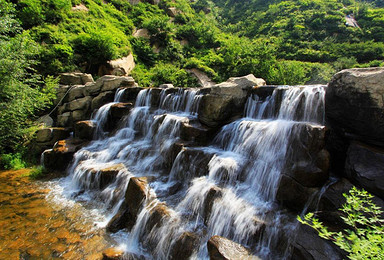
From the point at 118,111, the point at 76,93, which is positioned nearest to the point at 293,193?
the point at 118,111

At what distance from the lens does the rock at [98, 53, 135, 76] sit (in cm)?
1953

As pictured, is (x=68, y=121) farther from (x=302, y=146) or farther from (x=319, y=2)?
(x=319, y=2)

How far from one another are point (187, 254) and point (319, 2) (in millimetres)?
60812

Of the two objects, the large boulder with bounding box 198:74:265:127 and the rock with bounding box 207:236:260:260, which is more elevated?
the large boulder with bounding box 198:74:265:127

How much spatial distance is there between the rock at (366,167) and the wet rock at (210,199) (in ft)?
10.6

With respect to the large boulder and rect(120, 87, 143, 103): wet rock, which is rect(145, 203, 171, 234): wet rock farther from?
rect(120, 87, 143, 103): wet rock

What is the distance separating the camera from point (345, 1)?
155 feet

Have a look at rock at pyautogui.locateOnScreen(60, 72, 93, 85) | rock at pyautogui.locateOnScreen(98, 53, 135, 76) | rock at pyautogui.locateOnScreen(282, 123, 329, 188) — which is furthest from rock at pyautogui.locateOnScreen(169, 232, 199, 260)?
rock at pyautogui.locateOnScreen(98, 53, 135, 76)

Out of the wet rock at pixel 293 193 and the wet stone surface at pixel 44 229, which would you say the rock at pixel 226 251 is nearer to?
the wet rock at pixel 293 193

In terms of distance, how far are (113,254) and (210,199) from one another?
2828 mm

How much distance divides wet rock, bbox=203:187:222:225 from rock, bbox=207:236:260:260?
0.95m

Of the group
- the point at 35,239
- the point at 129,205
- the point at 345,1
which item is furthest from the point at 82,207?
the point at 345,1

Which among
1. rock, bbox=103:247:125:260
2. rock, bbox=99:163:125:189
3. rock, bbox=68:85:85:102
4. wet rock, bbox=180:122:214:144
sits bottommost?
Answer: rock, bbox=103:247:125:260

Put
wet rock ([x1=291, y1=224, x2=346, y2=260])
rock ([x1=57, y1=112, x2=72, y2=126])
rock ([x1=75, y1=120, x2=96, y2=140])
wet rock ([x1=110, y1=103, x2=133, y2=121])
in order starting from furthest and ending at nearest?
1. rock ([x1=57, y1=112, x2=72, y2=126])
2. wet rock ([x1=110, y1=103, x2=133, y2=121])
3. rock ([x1=75, y1=120, x2=96, y2=140])
4. wet rock ([x1=291, y1=224, x2=346, y2=260])
